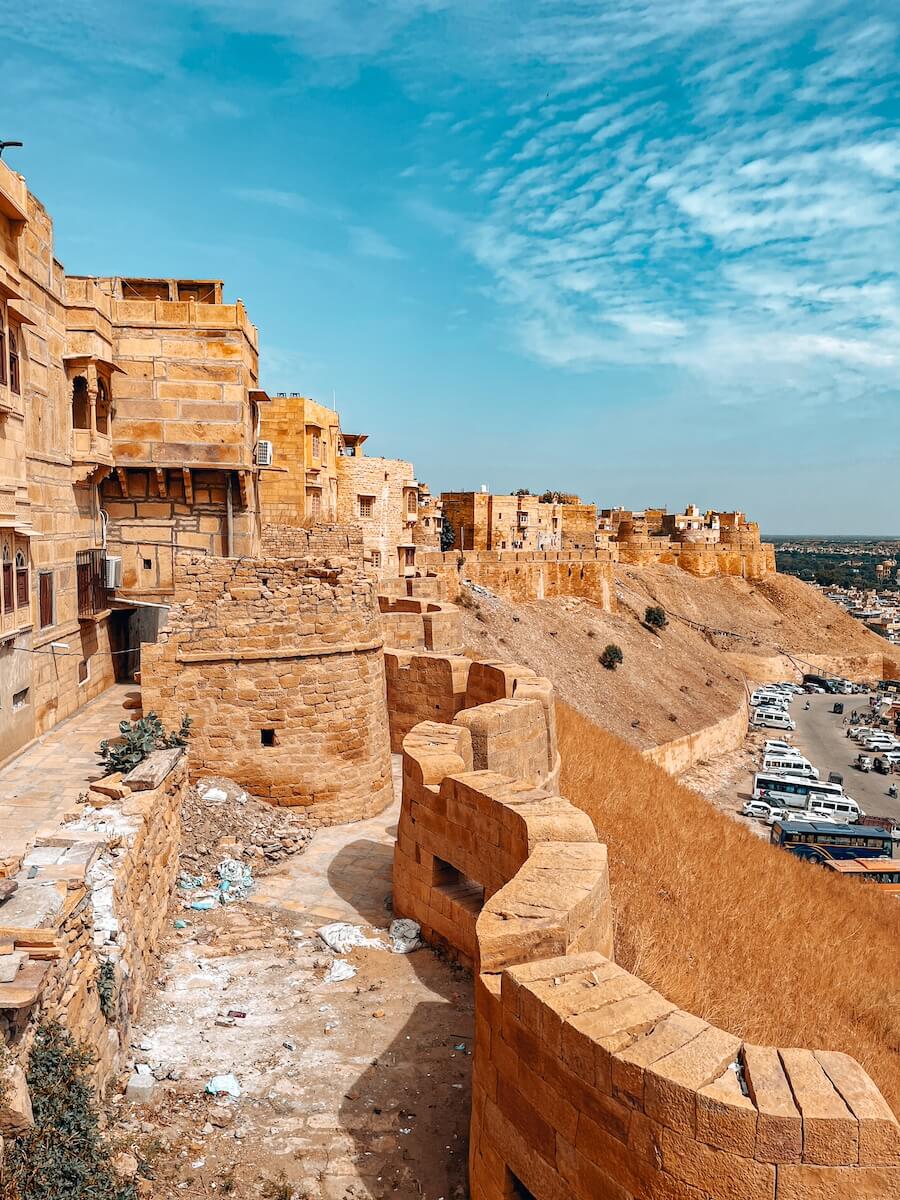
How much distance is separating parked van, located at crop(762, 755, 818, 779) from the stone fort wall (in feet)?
98.8

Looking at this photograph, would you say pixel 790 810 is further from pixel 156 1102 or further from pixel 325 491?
pixel 156 1102

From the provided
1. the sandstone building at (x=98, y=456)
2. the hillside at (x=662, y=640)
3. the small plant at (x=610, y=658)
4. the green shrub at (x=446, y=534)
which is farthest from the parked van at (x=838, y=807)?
the green shrub at (x=446, y=534)

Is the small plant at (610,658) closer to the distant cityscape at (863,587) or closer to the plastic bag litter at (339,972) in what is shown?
the plastic bag litter at (339,972)

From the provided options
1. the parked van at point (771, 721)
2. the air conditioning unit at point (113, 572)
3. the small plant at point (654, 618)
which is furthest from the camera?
the small plant at point (654, 618)

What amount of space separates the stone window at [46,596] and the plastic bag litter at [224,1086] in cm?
681

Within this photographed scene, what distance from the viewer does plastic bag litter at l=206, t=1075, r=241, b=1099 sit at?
505 cm

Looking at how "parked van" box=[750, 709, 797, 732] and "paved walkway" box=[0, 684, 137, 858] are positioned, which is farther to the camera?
"parked van" box=[750, 709, 797, 732]

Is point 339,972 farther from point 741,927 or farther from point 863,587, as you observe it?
Answer: point 863,587

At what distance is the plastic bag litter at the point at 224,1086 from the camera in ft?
16.6

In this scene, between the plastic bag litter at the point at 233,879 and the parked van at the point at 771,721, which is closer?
the plastic bag litter at the point at 233,879

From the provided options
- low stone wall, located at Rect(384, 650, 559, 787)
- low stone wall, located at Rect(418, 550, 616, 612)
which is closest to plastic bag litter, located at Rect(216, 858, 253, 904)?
low stone wall, located at Rect(384, 650, 559, 787)

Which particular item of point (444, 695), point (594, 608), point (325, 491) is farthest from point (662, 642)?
point (444, 695)

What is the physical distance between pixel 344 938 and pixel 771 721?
1585 inches

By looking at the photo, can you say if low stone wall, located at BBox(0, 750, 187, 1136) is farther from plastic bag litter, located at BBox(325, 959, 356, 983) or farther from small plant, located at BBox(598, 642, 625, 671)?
small plant, located at BBox(598, 642, 625, 671)
